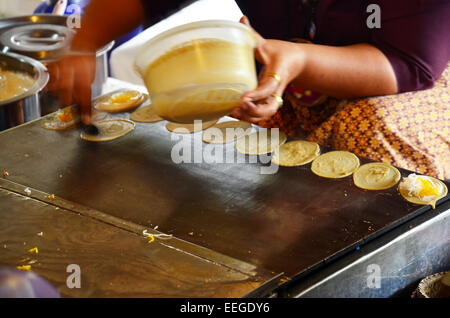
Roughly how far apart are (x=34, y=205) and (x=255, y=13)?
1143 mm

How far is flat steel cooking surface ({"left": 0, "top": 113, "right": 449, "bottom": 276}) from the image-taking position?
150 centimetres

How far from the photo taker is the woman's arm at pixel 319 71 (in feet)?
5.51

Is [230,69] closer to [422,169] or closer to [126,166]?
[126,166]

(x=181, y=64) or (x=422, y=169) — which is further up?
(x=181, y=64)

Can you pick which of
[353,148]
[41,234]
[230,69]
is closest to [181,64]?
[230,69]

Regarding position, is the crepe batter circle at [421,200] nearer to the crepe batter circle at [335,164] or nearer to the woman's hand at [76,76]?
the crepe batter circle at [335,164]

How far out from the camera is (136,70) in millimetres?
1568

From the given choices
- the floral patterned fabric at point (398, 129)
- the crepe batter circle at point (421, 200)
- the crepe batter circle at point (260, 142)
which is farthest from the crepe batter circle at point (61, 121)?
the crepe batter circle at point (421, 200)

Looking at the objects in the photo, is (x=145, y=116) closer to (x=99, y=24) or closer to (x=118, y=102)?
(x=118, y=102)

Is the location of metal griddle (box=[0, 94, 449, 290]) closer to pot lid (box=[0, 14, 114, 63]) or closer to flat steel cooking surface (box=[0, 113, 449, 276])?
flat steel cooking surface (box=[0, 113, 449, 276])

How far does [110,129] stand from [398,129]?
1.07 m

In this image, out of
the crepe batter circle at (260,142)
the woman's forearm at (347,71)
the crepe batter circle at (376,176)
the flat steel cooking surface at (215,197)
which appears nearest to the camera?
the flat steel cooking surface at (215,197)

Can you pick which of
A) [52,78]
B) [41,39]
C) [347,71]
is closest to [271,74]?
[347,71]

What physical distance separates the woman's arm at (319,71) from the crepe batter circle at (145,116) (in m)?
0.59
